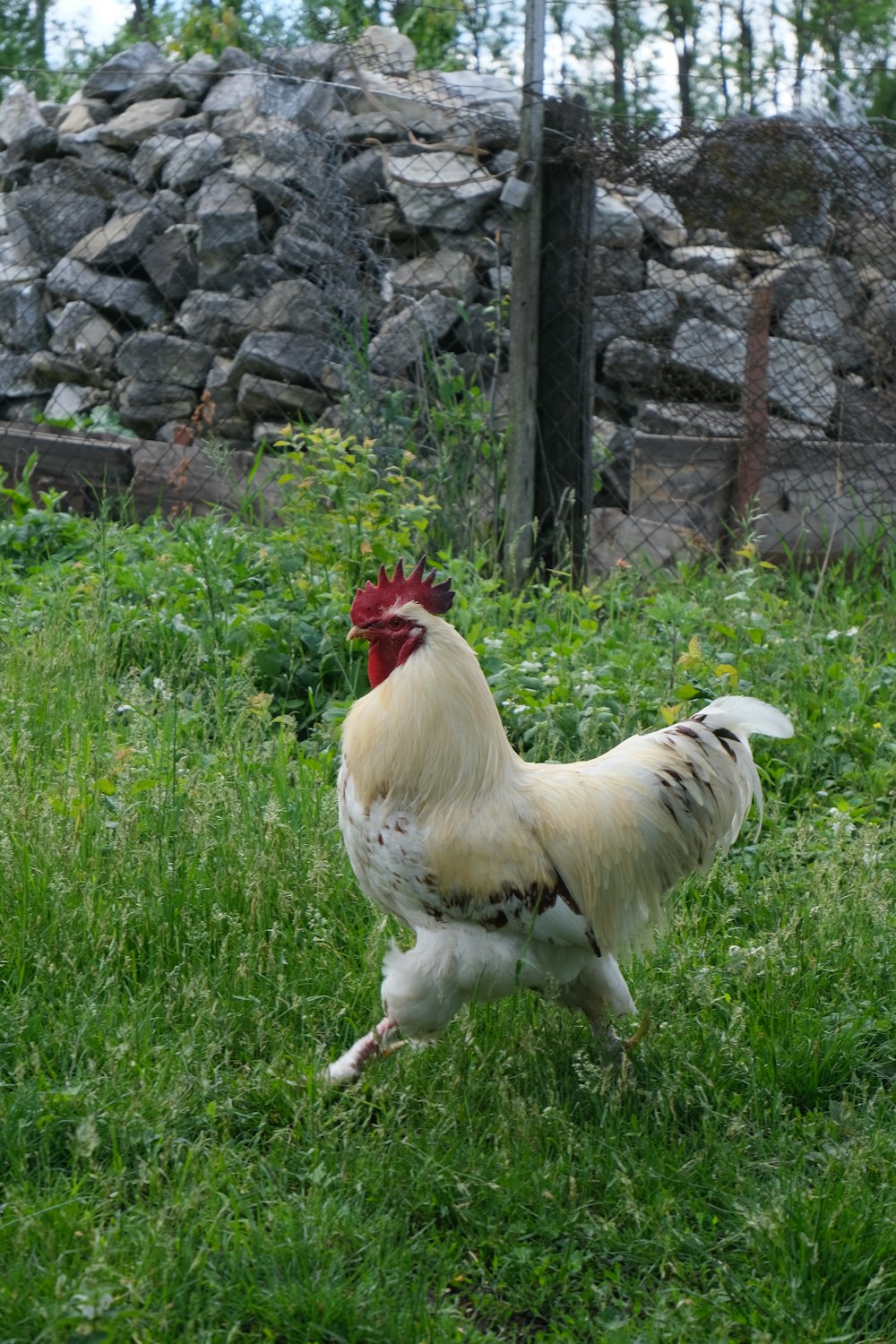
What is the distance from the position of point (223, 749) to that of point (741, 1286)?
2381mm

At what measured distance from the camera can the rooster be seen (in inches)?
103

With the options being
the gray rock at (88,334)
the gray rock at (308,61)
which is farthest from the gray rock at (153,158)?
the gray rock at (88,334)

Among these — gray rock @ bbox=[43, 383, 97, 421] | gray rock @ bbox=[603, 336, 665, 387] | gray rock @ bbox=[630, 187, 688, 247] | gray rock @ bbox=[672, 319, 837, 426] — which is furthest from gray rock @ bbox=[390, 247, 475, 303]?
gray rock @ bbox=[43, 383, 97, 421]

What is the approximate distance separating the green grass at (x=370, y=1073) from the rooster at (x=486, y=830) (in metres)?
0.16

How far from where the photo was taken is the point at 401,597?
2830 mm

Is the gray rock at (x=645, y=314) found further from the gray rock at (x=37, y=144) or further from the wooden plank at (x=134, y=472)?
the gray rock at (x=37, y=144)

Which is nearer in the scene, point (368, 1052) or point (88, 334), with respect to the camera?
point (368, 1052)

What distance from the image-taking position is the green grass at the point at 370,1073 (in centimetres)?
212

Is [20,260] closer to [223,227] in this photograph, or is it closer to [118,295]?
[118,295]

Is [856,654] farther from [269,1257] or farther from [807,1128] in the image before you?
[269,1257]

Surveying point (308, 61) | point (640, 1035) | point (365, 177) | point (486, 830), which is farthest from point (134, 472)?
point (640, 1035)

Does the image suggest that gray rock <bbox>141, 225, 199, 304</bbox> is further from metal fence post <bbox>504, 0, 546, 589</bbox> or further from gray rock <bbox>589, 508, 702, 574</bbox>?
gray rock <bbox>589, 508, 702, 574</bbox>

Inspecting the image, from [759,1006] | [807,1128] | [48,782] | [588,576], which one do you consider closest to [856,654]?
[588,576]

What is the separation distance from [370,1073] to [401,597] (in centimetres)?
107
